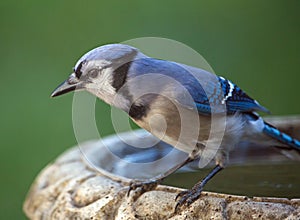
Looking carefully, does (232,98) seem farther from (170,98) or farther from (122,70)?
(122,70)

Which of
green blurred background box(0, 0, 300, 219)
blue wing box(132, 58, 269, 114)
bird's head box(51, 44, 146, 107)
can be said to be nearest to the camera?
bird's head box(51, 44, 146, 107)

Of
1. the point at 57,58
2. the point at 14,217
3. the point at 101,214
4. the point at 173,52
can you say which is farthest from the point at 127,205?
the point at 57,58

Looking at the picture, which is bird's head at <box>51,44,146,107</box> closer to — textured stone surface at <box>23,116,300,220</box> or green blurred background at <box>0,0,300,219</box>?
textured stone surface at <box>23,116,300,220</box>

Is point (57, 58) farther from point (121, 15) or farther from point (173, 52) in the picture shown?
point (173, 52)

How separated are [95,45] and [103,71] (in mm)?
2369

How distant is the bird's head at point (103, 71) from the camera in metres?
1.60

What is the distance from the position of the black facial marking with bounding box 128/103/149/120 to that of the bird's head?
0.22ft

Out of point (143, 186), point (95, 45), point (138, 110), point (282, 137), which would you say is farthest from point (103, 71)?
point (95, 45)

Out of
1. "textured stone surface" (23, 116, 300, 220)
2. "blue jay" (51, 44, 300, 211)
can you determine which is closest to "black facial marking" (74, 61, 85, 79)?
"blue jay" (51, 44, 300, 211)

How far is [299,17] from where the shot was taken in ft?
13.5

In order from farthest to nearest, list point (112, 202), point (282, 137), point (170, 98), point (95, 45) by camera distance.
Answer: point (95, 45) < point (282, 137) < point (170, 98) < point (112, 202)

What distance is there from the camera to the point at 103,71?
1626 mm

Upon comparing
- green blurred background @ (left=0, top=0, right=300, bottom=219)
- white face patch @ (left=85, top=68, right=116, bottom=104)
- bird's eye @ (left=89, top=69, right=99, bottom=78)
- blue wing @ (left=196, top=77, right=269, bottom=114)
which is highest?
bird's eye @ (left=89, top=69, right=99, bottom=78)

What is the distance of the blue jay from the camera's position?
163 centimetres
